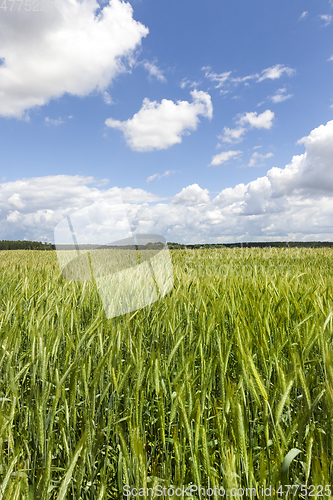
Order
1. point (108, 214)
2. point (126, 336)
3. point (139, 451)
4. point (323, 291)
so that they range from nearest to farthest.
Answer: point (139, 451) < point (126, 336) < point (108, 214) < point (323, 291)

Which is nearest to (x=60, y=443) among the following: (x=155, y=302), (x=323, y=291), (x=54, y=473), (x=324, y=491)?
(x=54, y=473)

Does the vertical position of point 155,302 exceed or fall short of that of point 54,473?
it exceeds it

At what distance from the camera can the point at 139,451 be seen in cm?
53

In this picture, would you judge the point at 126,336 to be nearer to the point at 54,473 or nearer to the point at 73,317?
the point at 73,317

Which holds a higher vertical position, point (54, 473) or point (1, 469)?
point (1, 469)

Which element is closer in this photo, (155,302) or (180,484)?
(180,484)

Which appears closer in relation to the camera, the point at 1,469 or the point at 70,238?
the point at 1,469

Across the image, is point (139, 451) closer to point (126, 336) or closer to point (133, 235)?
point (126, 336)

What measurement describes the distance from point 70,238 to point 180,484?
1.70m

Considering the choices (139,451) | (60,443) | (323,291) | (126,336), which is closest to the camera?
(139,451)

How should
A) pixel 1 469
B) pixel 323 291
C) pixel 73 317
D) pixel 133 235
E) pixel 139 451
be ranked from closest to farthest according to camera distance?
pixel 139 451
pixel 1 469
pixel 73 317
pixel 133 235
pixel 323 291

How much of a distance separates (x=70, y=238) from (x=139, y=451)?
165cm

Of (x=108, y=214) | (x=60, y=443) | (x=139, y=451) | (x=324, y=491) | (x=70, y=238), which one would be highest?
(x=108, y=214)

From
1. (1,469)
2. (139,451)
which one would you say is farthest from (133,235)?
(139,451)
